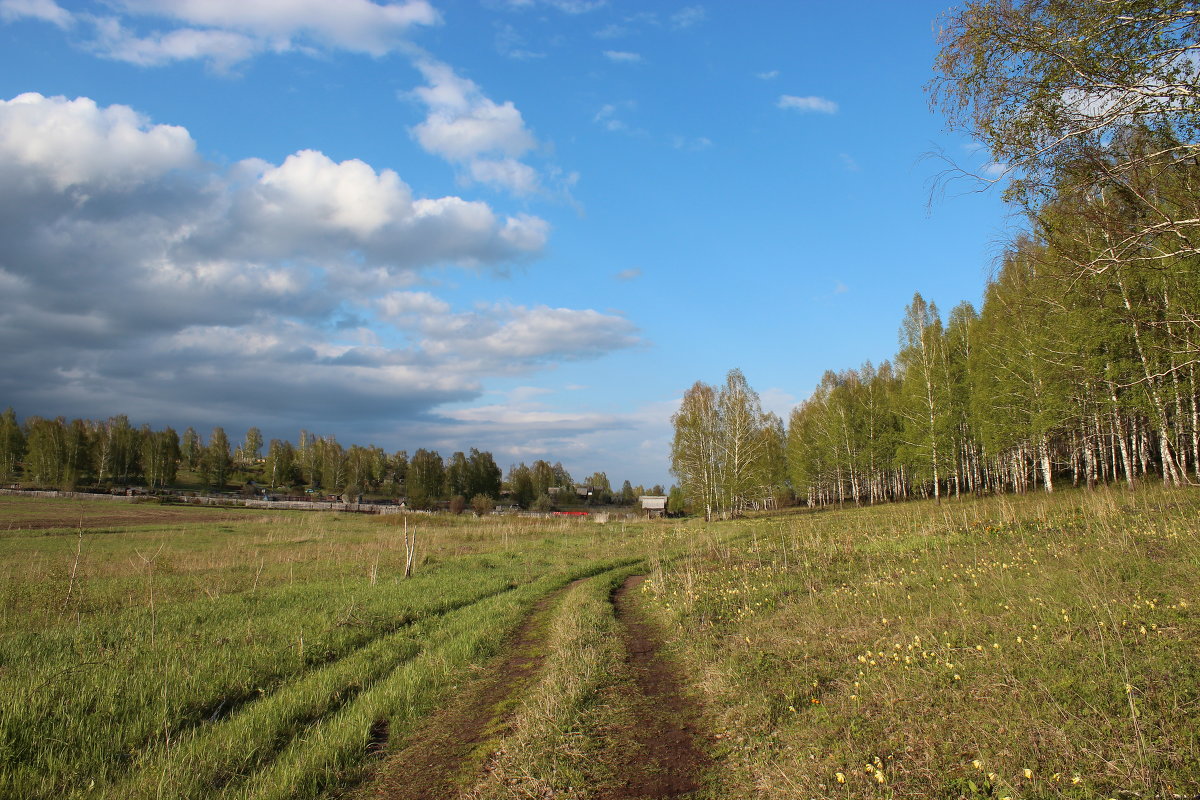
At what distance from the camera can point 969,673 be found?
606 centimetres

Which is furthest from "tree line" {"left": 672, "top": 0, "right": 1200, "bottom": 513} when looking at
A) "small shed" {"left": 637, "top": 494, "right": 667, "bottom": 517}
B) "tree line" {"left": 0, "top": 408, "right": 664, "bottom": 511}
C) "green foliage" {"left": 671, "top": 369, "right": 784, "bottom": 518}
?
"tree line" {"left": 0, "top": 408, "right": 664, "bottom": 511}

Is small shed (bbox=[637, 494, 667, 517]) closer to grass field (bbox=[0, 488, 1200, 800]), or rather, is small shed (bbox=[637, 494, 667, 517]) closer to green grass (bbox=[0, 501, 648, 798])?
green grass (bbox=[0, 501, 648, 798])

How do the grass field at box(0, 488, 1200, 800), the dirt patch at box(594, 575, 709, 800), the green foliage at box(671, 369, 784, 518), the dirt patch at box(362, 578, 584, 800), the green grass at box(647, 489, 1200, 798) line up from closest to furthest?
the green grass at box(647, 489, 1200, 798) → the grass field at box(0, 488, 1200, 800) → the dirt patch at box(594, 575, 709, 800) → the dirt patch at box(362, 578, 584, 800) → the green foliage at box(671, 369, 784, 518)

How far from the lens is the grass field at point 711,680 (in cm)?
479

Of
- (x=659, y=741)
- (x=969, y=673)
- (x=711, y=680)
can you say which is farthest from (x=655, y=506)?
(x=659, y=741)

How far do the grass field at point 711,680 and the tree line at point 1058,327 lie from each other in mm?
3011

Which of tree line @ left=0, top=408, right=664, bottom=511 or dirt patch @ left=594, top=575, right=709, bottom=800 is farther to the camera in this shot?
tree line @ left=0, top=408, right=664, bottom=511

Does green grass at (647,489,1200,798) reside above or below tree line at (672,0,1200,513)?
below

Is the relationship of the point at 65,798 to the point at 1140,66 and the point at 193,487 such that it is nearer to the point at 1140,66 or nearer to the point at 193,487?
the point at 1140,66

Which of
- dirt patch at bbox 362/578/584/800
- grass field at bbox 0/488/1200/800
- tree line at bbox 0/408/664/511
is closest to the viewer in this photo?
grass field at bbox 0/488/1200/800

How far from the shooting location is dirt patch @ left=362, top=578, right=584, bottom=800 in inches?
210

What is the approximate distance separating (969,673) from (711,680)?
2934 mm

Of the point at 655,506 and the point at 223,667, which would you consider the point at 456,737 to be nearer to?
the point at 223,667

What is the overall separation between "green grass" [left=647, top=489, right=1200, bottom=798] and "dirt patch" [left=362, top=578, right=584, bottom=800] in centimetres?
255
